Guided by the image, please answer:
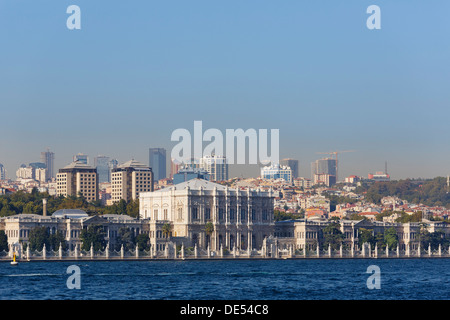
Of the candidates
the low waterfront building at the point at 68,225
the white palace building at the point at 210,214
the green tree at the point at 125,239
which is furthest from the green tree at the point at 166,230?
the green tree at the point at 125,239

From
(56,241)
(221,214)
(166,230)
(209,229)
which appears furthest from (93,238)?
(221,214)

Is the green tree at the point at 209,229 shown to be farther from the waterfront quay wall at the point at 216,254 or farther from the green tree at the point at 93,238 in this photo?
the green tree at the point at 93,238

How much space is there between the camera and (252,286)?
68.0m

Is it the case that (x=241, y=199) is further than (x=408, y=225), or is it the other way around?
(x=408, y=225)

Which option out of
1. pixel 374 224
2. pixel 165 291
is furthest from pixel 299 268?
pixel 374 224

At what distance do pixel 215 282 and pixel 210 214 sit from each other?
5285cm

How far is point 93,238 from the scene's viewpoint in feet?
352

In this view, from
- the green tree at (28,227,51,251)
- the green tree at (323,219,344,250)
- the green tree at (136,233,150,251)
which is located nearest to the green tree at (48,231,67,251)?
the green tree at (28,227,51,251)

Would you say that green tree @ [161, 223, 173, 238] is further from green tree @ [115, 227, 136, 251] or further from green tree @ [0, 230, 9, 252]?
green tree @ [0, 230, 9, 252]

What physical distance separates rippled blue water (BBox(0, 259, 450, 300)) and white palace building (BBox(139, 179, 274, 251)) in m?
25.7

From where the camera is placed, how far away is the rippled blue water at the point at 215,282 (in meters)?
60.6
